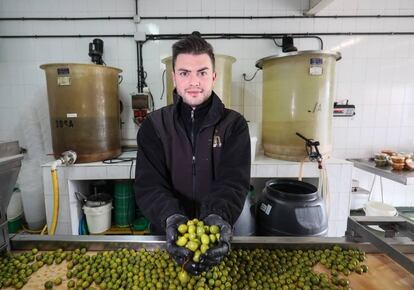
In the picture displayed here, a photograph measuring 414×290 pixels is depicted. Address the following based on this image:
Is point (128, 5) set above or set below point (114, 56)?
above

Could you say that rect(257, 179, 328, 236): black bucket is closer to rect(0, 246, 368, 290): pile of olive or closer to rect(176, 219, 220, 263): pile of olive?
rect(0, 246, 368, 290): pile of olive

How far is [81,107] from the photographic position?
2098 mm

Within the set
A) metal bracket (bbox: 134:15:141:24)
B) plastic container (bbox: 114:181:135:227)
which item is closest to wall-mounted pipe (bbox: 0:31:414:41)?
metal bracket (bbox: 134:15:141:24)

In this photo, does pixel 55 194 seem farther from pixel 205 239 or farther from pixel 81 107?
pixel 205 239

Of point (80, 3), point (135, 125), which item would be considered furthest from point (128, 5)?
point (135, 125)

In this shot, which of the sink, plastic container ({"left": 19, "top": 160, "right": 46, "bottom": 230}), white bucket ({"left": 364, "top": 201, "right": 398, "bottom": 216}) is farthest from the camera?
plastic container ({"left": 19, "top": 160, "right": 46, "bottom": 230})

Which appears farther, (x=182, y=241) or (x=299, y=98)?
(x=299, y=98)

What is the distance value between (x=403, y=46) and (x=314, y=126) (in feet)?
5.90

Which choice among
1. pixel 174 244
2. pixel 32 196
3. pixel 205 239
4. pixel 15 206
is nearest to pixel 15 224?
pixel 15 206

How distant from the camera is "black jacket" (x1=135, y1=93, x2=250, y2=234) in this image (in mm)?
1218

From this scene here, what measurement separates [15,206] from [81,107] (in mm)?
1541

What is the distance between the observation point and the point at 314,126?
2182 millimetres

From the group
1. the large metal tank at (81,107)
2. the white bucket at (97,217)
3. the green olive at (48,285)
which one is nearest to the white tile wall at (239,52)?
the large metal tank at (81,107)

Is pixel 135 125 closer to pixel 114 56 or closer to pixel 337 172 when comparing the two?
pixel 114 56
